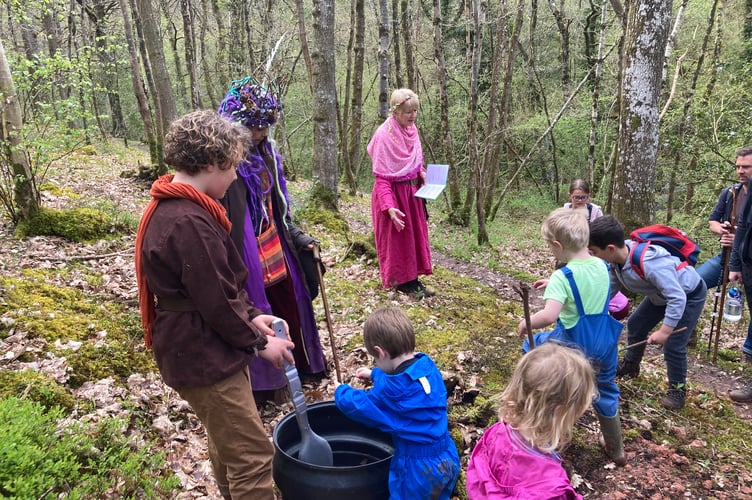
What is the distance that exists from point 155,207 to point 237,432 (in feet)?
3.77

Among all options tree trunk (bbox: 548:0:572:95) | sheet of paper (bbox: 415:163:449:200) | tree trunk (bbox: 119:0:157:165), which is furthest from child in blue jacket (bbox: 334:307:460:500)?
tree trunk (bbox: 548:0:572:95)

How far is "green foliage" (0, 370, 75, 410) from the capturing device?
10.00ft

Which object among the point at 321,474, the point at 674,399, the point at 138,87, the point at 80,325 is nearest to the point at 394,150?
the point at 80,325

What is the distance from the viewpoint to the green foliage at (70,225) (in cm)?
584

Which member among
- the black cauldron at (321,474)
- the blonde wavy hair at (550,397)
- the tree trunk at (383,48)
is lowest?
the black cauldron at (321,474)

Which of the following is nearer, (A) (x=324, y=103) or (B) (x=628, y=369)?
(B) (x=628, y=369)

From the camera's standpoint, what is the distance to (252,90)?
10.8 feet

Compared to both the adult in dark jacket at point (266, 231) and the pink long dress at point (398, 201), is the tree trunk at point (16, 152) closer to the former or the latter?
the adult in dark jacket at point (266, 231)

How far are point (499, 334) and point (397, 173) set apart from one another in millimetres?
2283

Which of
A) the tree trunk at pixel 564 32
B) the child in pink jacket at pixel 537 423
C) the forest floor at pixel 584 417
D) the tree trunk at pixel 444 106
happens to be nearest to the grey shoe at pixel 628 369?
the forest floor at pixel 584 417

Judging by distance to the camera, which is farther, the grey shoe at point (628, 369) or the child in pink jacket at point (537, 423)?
the grey shoe at point (628, 369)

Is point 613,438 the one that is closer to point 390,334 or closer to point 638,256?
point 638,256

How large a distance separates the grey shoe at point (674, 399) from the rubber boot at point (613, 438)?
43.4 inches

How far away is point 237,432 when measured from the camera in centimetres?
230
